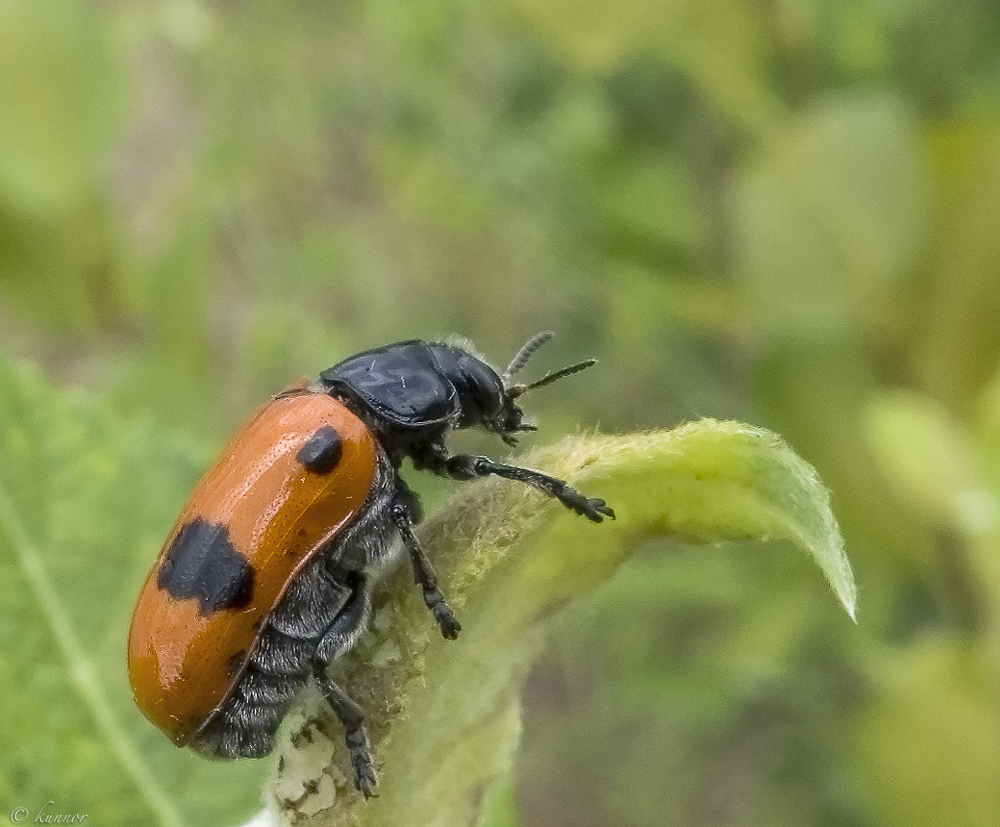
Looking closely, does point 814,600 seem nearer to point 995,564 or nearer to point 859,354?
point 859,354

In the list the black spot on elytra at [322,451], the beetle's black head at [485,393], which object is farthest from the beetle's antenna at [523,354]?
the black spot on elytra at [322,451]

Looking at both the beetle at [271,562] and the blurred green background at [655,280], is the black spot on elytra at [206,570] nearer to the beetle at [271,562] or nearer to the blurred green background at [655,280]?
the beetle at [271,562]

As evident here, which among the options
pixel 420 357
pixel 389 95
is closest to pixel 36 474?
pixel 420 357

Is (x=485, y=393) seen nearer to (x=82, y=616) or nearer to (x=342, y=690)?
(x=82, y=616)

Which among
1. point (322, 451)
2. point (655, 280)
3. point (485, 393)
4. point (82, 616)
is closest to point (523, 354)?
point (485, 393)

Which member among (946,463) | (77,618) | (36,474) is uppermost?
(36,474)

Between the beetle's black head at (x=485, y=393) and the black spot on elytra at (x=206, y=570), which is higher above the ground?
the black spot on elytra at (x=206, y=570)

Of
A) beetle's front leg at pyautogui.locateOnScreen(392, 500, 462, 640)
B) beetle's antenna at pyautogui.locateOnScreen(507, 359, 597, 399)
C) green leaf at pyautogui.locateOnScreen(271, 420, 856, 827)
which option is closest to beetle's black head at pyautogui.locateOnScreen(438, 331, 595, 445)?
beetle's antenna at pyautogui.locateOnScreen(507, 359, 597, 399)
